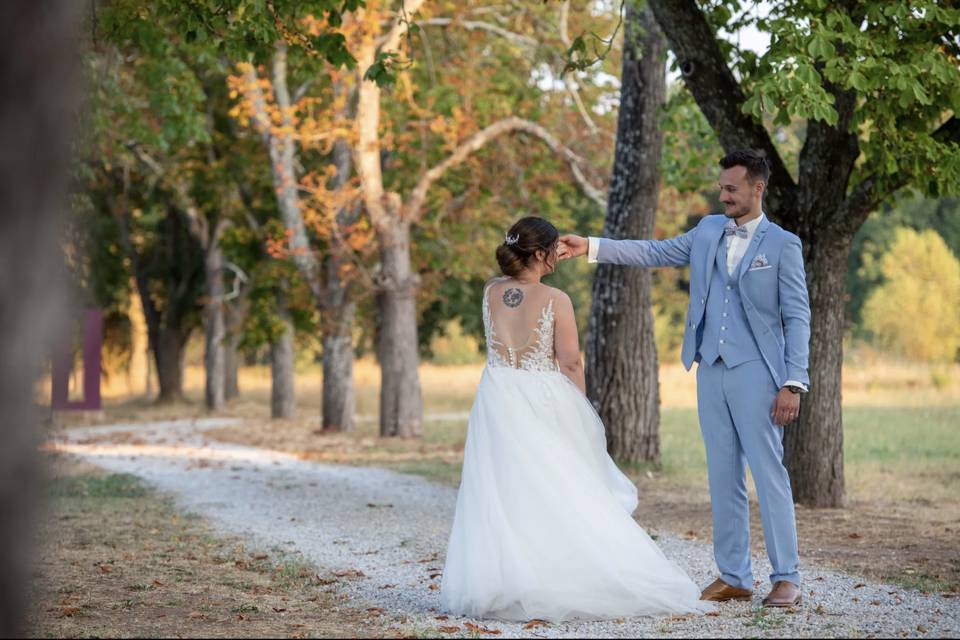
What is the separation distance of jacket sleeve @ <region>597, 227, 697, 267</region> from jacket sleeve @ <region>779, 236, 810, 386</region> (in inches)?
27.7

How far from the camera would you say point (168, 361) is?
37.3 meters

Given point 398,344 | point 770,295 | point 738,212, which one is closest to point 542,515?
point 770,295

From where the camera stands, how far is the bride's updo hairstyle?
23.0ft

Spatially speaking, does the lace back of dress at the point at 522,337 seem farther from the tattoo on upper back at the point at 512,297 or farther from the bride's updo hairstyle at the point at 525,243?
the bride's updo hairstyle at the point at 525,243

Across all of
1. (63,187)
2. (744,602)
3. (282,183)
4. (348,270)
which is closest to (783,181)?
(744,602)

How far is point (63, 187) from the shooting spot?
14.2ft

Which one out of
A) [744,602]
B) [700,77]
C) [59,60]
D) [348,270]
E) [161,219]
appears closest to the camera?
[59,60]

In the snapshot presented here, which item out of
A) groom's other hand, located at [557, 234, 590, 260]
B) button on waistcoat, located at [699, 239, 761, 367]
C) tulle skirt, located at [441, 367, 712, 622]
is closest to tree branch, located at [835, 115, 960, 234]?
button on waistcoat, located at [699, 239, 761, 367]

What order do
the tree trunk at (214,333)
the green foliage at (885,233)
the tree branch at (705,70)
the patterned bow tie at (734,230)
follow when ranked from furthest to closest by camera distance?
the green foliage at (885,233) → the tree trunk at (214,333) → the tree branch at (705,70) → the patterned bow tie at (734,230)

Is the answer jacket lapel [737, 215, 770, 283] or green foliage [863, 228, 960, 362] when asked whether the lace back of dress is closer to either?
jacket lapel [737, 215, 770, 283]

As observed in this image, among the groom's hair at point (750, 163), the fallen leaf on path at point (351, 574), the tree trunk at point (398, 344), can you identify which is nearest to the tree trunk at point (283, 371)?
the tree trunk at point (398, 344)

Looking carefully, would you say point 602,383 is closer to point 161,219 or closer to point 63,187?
point 63,187

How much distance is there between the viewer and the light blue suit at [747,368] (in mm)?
6973

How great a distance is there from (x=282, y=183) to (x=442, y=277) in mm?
3525
